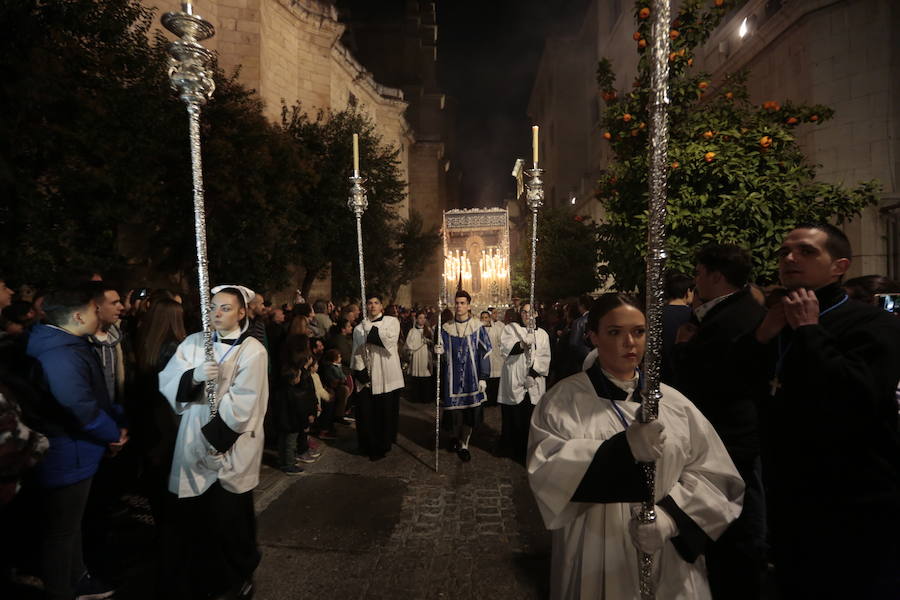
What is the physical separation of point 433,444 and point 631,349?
548 centimetres

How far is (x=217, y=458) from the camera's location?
9.68 feet

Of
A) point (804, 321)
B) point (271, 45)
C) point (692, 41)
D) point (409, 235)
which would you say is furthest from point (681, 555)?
point (409, 235)

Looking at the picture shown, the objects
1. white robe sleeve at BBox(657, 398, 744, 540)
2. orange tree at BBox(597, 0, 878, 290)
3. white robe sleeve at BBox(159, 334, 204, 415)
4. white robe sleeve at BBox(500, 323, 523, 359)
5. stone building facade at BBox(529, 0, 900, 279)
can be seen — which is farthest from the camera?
stone building facade at BBox(529, 0, 900, 279)

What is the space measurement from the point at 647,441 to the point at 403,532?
323 centimetres

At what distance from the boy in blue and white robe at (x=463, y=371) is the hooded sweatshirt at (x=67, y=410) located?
160 inches

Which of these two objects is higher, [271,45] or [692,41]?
[271,45]

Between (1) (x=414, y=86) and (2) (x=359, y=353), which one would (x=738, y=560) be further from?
(1) (x=414, y=86)

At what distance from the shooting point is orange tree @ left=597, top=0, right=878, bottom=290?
498 cm

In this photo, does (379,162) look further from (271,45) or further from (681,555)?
(681,555)

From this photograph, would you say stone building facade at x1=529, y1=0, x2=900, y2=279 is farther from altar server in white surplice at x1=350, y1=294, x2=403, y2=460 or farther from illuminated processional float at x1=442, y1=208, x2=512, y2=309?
illuminated processional float at x1=442, y1=208, x2=512, y2=309

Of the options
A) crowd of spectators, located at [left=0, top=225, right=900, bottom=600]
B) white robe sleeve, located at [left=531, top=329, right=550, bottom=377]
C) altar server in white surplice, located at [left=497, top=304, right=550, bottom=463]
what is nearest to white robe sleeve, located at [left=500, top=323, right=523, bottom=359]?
altar server in white surplice, located at [left=497, top=304, right=550, bottom=463]

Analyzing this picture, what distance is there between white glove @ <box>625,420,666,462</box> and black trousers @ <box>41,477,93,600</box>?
10.6 feet

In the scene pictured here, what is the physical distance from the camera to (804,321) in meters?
2.02

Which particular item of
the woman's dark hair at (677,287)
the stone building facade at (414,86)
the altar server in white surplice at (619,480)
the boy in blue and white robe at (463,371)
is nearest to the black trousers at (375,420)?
the boy in blue and white robe at (463,371)
